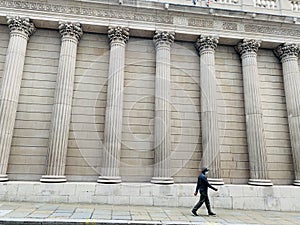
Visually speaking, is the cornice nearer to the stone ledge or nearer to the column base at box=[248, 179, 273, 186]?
the column base at box=[248, 179, 273, 186]

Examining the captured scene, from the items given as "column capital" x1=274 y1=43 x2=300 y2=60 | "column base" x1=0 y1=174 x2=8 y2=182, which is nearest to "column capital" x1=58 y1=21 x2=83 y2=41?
"column base" x1=0 y1=174 x2=8 y2=182

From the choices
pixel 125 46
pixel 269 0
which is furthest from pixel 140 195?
pixel 269 0

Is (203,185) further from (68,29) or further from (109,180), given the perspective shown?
(68,29)

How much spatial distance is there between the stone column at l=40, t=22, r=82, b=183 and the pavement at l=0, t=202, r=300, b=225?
73.8 inches

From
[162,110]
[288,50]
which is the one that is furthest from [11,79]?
[288,50]

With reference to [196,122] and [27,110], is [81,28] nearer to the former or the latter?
[27,110]

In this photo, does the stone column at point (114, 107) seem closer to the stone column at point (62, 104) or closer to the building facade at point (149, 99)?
the building facade at point (149, 99)

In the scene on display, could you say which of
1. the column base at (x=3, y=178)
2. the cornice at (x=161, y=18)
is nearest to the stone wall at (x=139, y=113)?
the column base at (x=3, y=178)

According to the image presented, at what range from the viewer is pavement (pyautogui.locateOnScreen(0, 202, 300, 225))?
8164 mm

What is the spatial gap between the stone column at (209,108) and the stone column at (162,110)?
7.09 feet

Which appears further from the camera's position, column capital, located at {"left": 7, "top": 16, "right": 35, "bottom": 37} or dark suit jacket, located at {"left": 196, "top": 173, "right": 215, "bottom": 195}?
column capital, located at {"left": 7, "top": 16, "right": 35, "bottom": 37}

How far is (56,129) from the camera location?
1284 centimetres

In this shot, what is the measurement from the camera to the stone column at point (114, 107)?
1282 centimetres

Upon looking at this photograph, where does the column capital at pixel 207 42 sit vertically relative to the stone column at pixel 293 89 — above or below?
above
